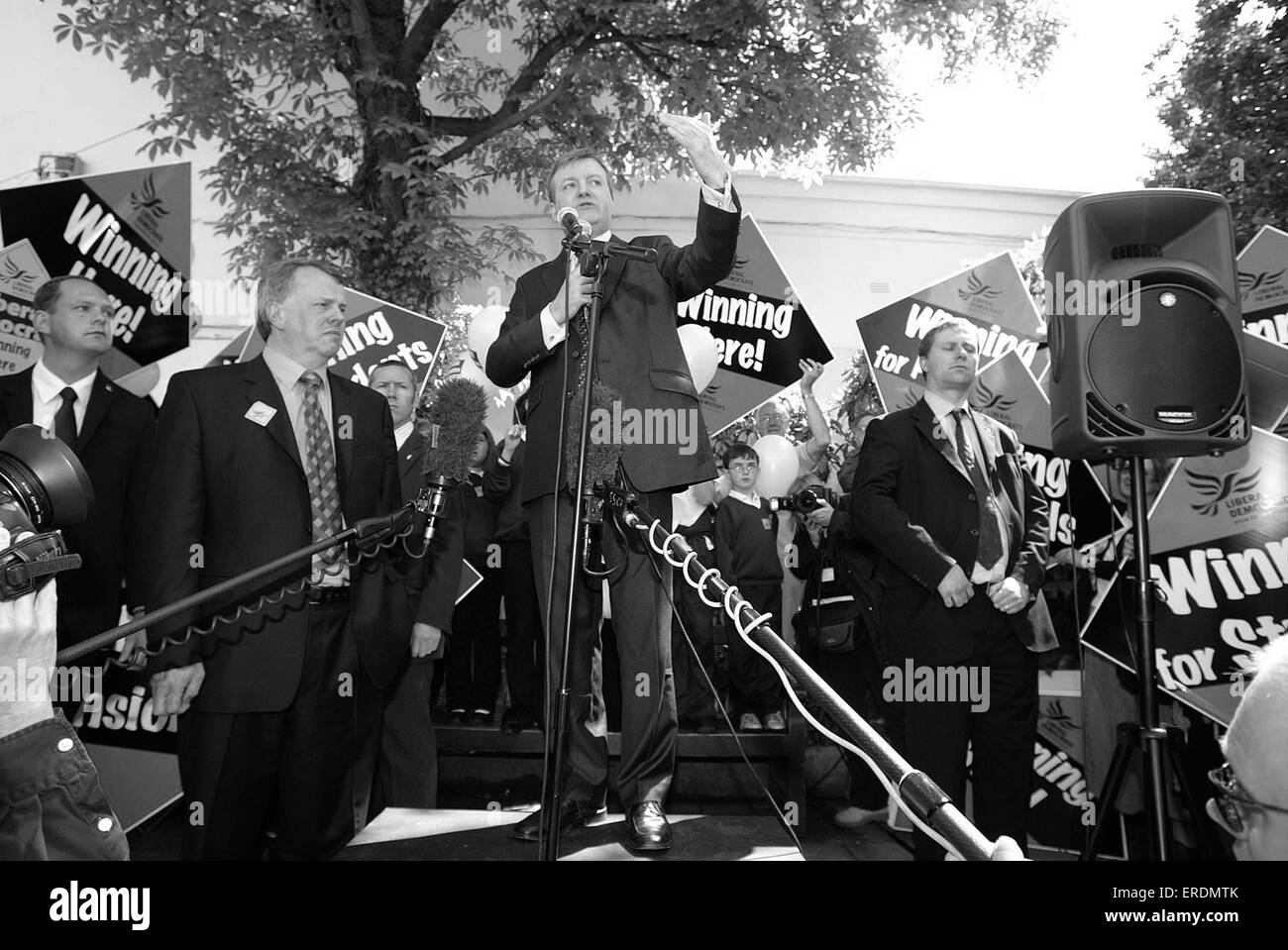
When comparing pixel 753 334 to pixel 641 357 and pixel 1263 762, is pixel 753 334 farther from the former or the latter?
pixel 1263 762

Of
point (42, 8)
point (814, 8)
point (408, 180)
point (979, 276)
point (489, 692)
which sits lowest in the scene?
point (489, 692)

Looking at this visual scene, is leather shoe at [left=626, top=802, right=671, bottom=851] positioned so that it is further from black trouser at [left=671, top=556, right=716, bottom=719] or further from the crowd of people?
black trouser at [left=671, top=556, right=716, bottom=719]

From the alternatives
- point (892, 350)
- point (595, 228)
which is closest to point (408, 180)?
point (892, 350)

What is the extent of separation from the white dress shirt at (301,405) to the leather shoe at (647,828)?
109cm

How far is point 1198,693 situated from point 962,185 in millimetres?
9609

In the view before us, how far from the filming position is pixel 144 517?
9.19ft

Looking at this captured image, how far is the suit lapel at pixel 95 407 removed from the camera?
3.67 m

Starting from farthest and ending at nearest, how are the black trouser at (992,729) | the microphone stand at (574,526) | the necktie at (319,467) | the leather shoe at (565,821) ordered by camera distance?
1. the black trouser at (992,729)
2. the necktie at (319,467)
3. the leather shoe at (565,821)
4. the microphone stand at (574,526)

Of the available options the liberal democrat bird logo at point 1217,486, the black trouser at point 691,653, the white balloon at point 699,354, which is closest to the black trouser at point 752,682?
the black trouser at point 691,653

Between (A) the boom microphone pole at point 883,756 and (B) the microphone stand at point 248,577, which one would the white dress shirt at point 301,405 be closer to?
(B) the microphone stand at point 248,577

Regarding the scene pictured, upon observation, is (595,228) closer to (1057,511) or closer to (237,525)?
(237,525)

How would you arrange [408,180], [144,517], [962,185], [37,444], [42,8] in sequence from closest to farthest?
[37,444] < [144,517] < [408,180] < [42,8] < [962,185]

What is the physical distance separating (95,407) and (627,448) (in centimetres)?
222
